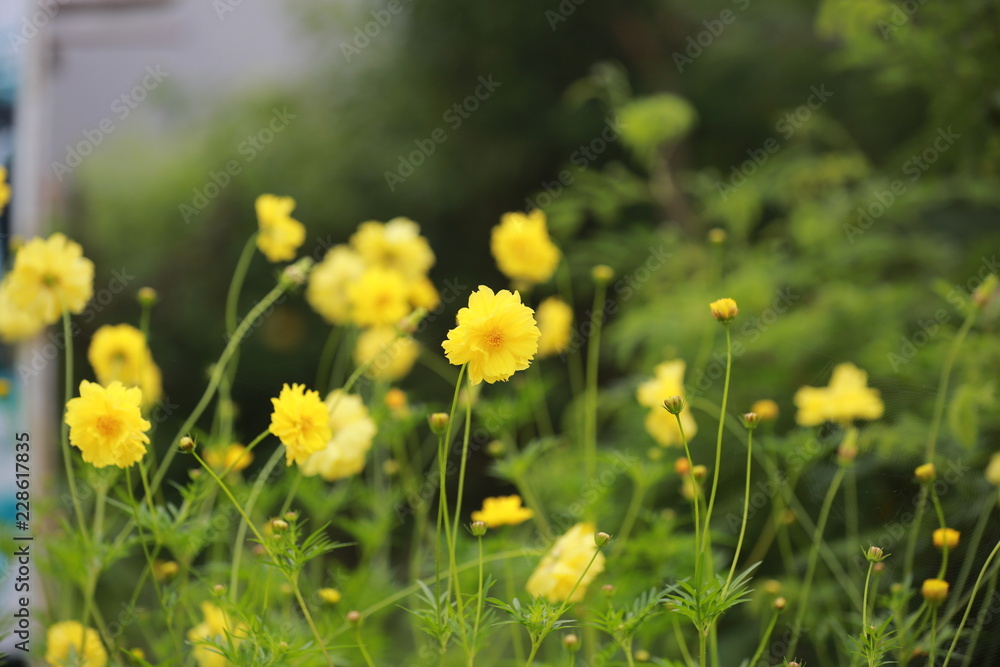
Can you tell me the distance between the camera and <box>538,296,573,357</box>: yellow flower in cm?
97

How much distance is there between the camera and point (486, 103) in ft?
6.98

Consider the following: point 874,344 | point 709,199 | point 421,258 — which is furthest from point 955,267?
point 421,258

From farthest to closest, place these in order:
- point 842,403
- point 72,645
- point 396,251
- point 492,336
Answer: point 396,251 < point 842,403 < point 72,645 < point 492,336

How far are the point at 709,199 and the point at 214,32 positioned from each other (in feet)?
8.25

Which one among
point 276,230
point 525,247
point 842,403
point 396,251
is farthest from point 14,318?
point 842,403

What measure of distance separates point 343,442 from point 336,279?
0.35m

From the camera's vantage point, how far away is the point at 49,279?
0.66m

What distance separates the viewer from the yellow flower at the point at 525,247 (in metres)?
0.86

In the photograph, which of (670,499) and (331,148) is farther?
(331,148)

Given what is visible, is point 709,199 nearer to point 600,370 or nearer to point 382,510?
point 600,370

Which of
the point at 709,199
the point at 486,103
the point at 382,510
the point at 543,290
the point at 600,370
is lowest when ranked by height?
the point at 600,370

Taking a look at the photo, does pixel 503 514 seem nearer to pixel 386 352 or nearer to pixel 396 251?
pixel 386 352

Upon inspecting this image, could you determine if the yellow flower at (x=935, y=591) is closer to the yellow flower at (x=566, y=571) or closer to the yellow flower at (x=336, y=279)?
the yellow flower at (x=566, y=571)

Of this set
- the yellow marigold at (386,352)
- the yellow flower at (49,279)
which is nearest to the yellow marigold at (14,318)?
the yellow flower at (49,279)
